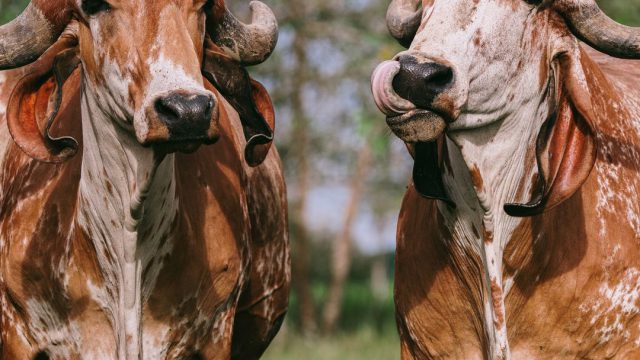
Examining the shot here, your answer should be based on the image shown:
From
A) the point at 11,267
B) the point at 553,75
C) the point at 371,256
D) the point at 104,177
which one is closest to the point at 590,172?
the point at 553,75

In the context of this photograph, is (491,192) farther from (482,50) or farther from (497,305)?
(482,50)

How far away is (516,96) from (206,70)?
1734 millimetres

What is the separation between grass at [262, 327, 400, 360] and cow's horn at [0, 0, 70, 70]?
9337 millimetres

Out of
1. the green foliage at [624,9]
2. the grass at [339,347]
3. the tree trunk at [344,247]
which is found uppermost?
the green foliage at [624,9]

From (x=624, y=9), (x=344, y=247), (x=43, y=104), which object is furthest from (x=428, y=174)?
(x=344, y=247)

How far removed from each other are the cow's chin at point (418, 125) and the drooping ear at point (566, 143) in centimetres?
63

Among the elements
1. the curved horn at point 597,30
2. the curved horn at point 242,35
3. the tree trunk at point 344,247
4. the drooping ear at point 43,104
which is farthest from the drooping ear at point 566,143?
the tree trunk at point 344,247

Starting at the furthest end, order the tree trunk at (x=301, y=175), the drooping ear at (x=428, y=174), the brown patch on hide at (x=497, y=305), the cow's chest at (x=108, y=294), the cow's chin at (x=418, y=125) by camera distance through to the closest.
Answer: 1. the tree trunk at (x=301, y=175)
2. the cow's chest at (x=108, y=294)
3. the drooping ear at (x=428, y=174)
4. the brown patch on hide at (x=497, y=305)
5. the cow's chin at (x=418, y=125)

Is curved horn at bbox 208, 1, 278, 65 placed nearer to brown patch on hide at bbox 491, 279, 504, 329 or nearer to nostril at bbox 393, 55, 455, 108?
nostril at bbox 393, 55, 455, 108

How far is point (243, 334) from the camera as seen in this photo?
32.4 ft

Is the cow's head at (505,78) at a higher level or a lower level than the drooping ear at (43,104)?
higher

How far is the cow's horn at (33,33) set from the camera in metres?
7.26

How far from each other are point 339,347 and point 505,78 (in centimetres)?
1166

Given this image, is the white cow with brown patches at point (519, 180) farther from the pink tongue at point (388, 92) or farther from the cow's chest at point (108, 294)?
the cow's chest at point (108, 294)
